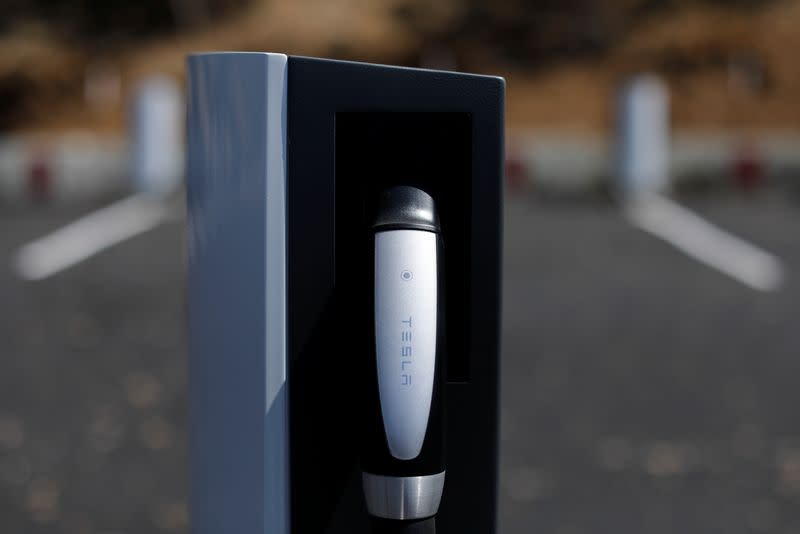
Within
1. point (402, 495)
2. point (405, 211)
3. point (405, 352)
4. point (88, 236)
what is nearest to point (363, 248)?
point (405, 211)

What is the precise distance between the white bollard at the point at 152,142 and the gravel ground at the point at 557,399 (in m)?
5.09

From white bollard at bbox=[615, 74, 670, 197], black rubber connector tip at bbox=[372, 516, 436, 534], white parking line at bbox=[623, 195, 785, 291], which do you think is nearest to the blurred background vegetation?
white bollard at bbox=[615, 74, 670, 197]

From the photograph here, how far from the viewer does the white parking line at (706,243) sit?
11398 mm

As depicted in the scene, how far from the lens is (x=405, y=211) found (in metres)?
2.37

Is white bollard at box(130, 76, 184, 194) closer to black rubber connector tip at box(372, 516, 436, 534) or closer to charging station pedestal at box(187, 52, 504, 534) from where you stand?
charging station pedestal at box(187, 52, 504, 534)

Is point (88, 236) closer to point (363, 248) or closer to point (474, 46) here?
point (363, 248)

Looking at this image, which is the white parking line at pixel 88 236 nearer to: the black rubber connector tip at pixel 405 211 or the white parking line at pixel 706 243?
the white parking line at pixel 706 243

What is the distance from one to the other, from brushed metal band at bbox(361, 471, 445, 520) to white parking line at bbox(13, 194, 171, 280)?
30.2 feet

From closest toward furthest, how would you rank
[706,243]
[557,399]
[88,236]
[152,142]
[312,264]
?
[312,264] < [557,399] < [706,243] < [88,236] < [152,142]

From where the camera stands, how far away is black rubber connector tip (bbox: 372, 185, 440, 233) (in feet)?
7.61

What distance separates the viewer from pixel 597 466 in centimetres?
607

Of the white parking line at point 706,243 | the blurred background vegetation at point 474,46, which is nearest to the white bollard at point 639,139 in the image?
the white parking line at point 706,243

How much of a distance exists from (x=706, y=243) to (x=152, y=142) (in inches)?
278

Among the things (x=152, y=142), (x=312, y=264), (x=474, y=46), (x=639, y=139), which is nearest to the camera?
(x=312, y=264)
